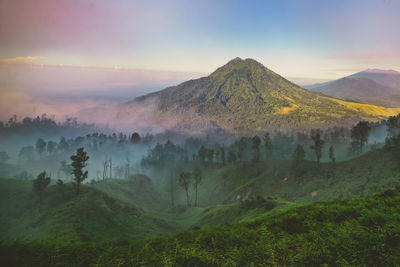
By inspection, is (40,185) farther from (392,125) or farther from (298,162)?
(392,125)

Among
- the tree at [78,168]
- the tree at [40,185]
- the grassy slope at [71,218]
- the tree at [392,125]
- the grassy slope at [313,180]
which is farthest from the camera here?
the tree at [392,125]

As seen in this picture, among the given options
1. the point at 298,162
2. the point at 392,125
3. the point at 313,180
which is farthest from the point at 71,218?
the point at 392,125

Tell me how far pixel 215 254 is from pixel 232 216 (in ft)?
172

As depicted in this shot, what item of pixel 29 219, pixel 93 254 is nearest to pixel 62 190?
pixel 29 219

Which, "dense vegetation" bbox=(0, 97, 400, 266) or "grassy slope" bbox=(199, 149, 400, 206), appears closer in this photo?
"dense vegetation" bbox=(0, 97, 400, 266)

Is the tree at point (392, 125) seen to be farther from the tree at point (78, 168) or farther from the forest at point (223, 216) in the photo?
the tree at point (78, 168)

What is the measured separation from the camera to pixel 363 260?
227 inches

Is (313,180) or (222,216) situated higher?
(313,180)

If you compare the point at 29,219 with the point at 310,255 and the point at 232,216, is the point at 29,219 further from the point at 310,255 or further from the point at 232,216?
the point at 310,255

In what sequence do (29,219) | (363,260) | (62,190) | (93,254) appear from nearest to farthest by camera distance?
1. (363,260)
2. (93,254)
3. (29,219)
4. (62,190)

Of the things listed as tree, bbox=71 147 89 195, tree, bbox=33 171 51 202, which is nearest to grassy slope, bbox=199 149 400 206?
tree, bbox=71 147 89 195

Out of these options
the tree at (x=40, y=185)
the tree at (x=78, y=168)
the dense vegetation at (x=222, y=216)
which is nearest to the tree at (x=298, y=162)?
the dense vegetation at (x=222, y=216)

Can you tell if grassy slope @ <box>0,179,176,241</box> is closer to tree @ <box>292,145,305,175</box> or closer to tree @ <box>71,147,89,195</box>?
tree @ <box>71,147,89,195</box>

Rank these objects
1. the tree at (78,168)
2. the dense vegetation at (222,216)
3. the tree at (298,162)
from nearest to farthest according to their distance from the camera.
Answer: the dense vegetation at (222,216)
the tree at (78,168)
the tree at (298,162)
